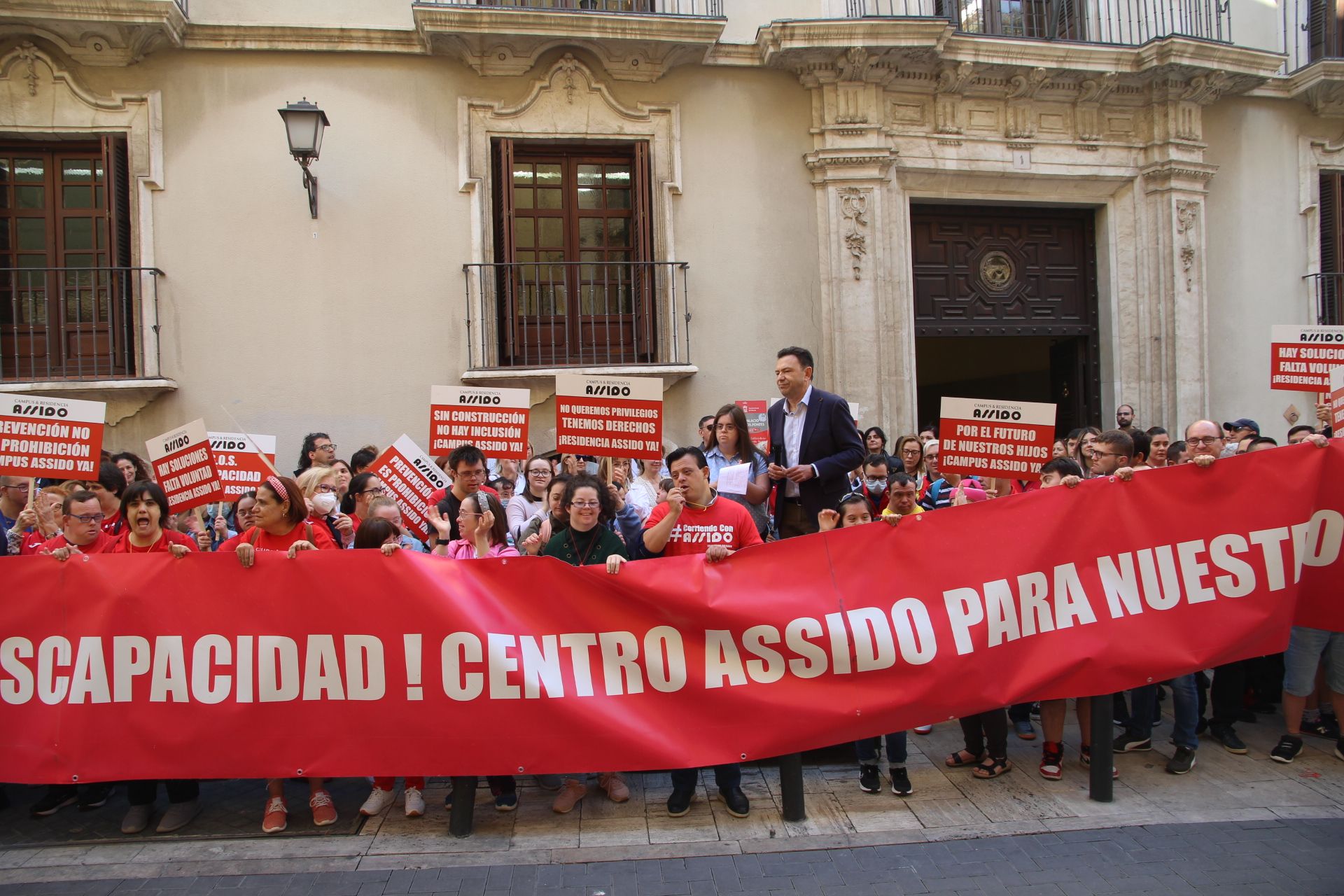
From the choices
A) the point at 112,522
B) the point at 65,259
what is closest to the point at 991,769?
the point at 112,522

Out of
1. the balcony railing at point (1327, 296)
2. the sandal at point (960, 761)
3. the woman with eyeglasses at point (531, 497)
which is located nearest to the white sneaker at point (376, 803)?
the woman with eyeglasses at point (531, 497)

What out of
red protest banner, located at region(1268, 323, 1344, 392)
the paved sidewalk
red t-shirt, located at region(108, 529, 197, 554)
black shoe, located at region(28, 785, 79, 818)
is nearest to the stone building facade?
red protest banner, located at region(1268, 323, 1344, 392)

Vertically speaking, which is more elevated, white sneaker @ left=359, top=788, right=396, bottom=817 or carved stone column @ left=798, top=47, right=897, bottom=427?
carved stone column @ left=798, top=47, right=897, bottom=427

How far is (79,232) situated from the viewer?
993cm

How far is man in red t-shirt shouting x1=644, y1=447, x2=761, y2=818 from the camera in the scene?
→ 4680mm

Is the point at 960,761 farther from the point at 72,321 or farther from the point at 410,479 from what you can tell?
the point at 72,321

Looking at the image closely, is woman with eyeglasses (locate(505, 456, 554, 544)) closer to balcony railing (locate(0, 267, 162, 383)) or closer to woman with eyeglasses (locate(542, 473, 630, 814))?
woman with eyeglasses (locate(542, 473, 630, 814))

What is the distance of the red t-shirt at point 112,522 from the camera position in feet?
18.2

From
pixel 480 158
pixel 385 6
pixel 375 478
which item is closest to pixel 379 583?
pixel 375 478

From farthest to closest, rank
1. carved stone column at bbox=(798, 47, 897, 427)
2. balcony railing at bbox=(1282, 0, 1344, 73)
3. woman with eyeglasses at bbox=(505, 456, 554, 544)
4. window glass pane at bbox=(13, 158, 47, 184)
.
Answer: balcony railing at bbox=(1282, 0, 1344, 73)
carved stone column at bbox=(798, 47, 897, 427)
window glass pane at bbox=(13, 158, 47, 184)
woman with eyeglasses at bbox=(505, 456, 554, 544)

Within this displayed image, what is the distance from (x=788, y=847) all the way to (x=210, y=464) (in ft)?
13.1

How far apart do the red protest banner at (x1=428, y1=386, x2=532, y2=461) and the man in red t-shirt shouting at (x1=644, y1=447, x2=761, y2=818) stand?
1.82 meters

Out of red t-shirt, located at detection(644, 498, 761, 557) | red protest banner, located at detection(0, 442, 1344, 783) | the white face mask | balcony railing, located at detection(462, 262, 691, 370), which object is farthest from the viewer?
balcony railing, located at detection(462, 262, 691, 370)

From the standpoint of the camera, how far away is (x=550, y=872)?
4.11 m
